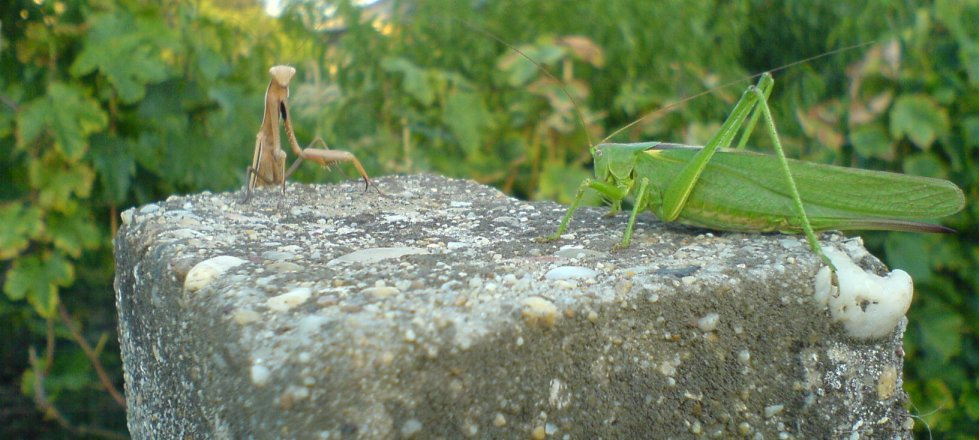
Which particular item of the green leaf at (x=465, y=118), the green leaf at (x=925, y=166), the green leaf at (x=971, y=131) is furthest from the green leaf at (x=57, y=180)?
the green leaf at (x=971, y=131)

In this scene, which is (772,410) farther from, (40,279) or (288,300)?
(40,279)

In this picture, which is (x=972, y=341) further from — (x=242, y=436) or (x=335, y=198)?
(x=242, y=436)

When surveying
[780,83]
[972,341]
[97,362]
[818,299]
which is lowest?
[972,341]

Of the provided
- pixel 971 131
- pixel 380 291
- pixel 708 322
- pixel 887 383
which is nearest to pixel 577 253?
pixel 708 322

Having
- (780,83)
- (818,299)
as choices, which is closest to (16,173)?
(818,299)

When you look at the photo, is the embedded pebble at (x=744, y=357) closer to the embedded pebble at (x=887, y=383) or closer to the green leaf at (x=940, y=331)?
the embedded pebble at (x=887, y=383)

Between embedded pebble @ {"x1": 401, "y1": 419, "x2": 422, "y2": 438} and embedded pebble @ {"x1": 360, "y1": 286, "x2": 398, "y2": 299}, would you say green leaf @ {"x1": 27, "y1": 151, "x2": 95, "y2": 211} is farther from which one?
embedded pebble @ {"x1": 401, "y1": 419, "x2": 422, "y2": 438}
